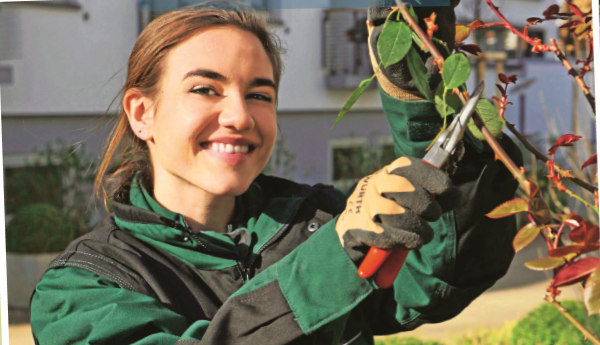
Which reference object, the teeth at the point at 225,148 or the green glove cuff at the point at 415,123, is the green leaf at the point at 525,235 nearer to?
the green glove cuff at the point at 415,123

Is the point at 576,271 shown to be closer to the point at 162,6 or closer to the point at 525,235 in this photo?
the point at 525,235

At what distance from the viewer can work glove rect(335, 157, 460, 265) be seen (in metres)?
0.68

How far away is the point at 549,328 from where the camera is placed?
8.27 ft

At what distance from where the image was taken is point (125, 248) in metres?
1.03

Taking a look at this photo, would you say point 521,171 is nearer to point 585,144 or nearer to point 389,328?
point 389,328

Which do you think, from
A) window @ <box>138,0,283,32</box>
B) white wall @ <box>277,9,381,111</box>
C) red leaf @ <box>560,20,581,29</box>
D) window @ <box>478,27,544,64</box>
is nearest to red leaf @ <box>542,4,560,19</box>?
red leaf @ <box>560,20,581,29</box>

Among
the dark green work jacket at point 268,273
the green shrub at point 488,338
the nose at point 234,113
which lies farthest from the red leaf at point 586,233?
the green shrub at point 488,338

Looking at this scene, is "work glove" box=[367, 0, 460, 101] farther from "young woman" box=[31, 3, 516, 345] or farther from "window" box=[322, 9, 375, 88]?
"window" box=[322, 9, 375, 88]

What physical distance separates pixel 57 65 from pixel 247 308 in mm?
1935

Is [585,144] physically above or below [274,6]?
below

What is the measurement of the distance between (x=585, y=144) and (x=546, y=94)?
14.3 feet

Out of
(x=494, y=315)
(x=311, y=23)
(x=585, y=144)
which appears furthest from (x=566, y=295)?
(x=311, y=23)

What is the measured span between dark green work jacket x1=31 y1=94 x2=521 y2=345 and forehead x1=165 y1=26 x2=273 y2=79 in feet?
0.85

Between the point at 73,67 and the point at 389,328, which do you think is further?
the point at 73,67
